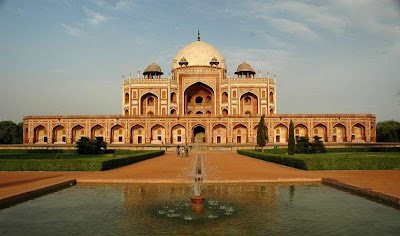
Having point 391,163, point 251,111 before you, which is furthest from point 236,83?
point 391,163

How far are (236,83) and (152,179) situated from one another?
33.2m

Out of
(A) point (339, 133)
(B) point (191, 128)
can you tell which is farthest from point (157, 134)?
(A) point (339, 133)

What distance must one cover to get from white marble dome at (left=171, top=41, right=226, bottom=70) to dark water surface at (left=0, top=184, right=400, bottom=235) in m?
38.7

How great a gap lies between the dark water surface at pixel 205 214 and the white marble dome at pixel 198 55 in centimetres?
3871

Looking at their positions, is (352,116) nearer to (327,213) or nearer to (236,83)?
(236,83)

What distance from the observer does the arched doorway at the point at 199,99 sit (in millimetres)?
44688

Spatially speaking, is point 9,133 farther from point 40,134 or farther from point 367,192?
point 367,192

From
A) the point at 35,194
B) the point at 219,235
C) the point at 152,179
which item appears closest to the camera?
the point at 219,235

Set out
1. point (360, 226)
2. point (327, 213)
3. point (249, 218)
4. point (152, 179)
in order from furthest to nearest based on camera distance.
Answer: point (152, 179) < point (327, 213) < point (249, 218) < point (360, 226)

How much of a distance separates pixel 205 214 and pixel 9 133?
1806 inches

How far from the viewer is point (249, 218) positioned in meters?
6.14

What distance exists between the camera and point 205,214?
255 inches

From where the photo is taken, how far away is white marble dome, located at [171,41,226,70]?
46594 mm

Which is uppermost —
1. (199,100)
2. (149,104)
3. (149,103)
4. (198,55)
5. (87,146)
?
(198,55)
